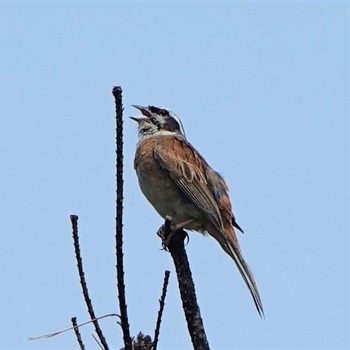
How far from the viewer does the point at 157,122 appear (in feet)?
26.1

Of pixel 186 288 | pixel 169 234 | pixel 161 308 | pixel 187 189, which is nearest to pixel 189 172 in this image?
pixel 187 189

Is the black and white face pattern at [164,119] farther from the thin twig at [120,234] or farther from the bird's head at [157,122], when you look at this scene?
the thin twig at [120,234]

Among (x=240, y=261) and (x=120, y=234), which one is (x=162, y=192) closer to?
(x=240, y=261)

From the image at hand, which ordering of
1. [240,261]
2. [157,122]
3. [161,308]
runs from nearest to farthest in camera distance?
[161,308] → [240,261] → [157,122]

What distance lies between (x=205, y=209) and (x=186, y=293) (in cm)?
270

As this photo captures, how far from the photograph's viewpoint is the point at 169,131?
26.3 feet

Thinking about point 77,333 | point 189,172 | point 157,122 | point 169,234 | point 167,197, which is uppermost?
point 157,122

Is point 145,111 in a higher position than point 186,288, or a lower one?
higher

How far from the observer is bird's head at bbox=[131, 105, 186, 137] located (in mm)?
7891

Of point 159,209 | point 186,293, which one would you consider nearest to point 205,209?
point 159,209

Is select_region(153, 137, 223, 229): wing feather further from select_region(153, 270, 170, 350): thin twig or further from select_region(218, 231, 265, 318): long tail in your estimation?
select_region(153, 270, 170, 350): thin twig

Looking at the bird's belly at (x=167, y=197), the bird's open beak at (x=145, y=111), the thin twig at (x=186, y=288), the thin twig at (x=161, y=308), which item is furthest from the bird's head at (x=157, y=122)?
the thin twig at (x=161, y=308)

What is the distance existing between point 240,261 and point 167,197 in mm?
925

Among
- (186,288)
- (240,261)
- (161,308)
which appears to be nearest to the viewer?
(161,308)
